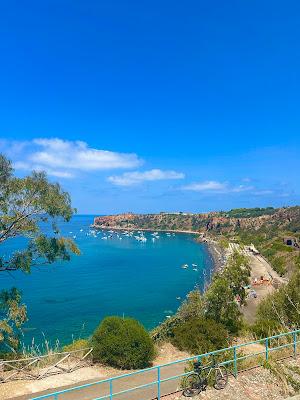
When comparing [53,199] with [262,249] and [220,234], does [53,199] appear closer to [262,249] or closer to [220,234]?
[262,249]

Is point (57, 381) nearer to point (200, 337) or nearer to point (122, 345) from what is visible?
point (122, 345)

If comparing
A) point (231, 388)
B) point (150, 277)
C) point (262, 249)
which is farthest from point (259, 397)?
point (262, 249)

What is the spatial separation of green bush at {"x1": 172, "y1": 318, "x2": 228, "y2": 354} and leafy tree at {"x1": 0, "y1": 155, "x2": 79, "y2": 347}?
6475 mm

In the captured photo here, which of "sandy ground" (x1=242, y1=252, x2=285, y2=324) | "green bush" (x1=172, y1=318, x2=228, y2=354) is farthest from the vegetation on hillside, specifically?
"sandy ground" (x1=242, y1=252, x2=285, y2=324)

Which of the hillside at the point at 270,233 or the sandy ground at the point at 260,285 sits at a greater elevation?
the hillside at the point at 270,233

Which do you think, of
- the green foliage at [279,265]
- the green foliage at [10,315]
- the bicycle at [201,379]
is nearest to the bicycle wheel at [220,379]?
the bicycle at [201,379]

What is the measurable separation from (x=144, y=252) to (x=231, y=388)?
12161 cm

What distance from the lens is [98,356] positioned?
52.1 feet

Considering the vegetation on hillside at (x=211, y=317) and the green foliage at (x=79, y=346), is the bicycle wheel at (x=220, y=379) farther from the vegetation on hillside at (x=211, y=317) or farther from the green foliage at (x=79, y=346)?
the green foliage at (x=79, y=346)

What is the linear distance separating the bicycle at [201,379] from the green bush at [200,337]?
4.77 metres

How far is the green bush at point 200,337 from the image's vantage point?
56.8 feet

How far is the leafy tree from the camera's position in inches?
634

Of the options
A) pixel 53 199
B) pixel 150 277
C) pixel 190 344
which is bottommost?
pixel 150 277

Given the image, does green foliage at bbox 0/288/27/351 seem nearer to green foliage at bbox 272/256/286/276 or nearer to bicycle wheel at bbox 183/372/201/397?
bicycle wheel at bbox 183/372/201/397
